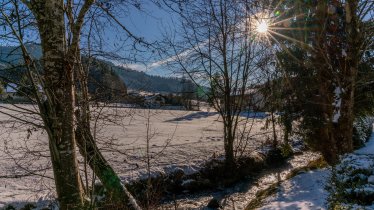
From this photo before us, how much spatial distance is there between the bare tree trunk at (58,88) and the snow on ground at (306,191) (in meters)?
4.43

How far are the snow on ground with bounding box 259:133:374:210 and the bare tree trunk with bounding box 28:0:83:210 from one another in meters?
4.43

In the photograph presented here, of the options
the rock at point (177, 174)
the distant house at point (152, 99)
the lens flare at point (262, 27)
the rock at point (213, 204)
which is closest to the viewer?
the distant house at point (152, 99)

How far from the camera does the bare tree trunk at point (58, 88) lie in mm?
4227

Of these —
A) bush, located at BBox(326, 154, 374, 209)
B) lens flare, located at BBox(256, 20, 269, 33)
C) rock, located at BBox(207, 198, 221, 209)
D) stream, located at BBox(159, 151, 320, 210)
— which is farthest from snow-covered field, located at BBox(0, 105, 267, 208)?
lens flare, located at BBox(256, 20, 269, 33)

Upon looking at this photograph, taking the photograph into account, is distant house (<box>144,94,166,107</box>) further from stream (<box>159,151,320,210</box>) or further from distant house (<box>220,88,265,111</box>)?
distant house (<box>220,88,265,111</box>)

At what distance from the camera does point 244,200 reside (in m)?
10.2

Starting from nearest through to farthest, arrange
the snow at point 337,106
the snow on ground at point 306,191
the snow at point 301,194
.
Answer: the snow on ground at point 306,191
the snow at point 301,194
the snow at point 337,106

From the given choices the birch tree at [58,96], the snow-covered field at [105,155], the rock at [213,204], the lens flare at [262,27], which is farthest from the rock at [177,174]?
the birch tree at [58,96]

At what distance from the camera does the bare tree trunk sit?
4.23m

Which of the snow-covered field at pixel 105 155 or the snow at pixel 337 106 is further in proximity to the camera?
the snow at pixel 337 106

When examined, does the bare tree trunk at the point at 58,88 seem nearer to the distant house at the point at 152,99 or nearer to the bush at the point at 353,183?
the distant house at the point at 152,99

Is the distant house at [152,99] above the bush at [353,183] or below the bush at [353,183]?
above

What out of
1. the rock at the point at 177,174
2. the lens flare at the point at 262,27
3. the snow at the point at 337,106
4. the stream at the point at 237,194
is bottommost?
the stream at the point at 237,194

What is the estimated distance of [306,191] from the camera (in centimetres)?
870
